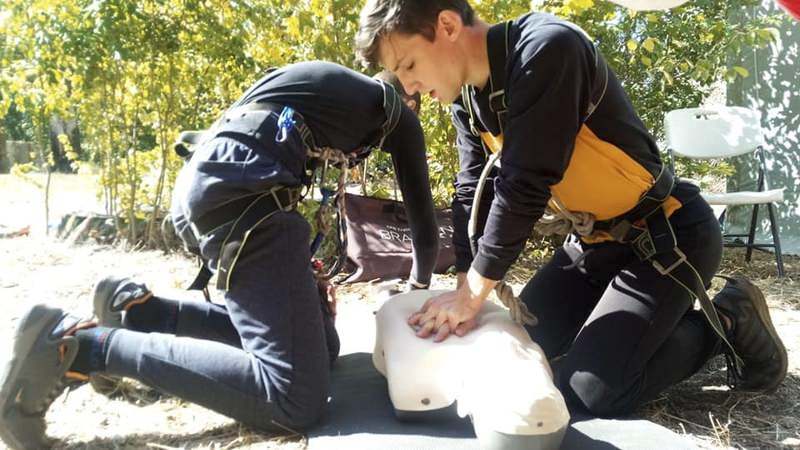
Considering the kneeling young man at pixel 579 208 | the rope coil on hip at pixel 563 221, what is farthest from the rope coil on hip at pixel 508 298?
the rope coil on hip at pixel 563 221

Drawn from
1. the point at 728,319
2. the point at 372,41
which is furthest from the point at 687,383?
the point at 372,41

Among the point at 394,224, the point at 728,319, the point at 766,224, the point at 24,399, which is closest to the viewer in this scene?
the point at 24,399

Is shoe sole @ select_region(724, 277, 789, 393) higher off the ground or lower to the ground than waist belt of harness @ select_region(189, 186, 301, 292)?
lower

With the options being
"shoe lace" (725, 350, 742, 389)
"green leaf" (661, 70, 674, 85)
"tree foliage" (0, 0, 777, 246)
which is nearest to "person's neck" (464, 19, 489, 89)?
"shoe lace" (725, 350, 742, 389)

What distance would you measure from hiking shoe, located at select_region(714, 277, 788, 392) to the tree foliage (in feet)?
6.10

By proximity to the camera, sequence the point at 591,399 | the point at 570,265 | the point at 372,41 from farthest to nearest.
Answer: the point at 570,265 → the point at 591,399 → the point at 372,41

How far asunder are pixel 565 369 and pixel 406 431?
0.52m

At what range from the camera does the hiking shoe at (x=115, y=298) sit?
6.00 feet

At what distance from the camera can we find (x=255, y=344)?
5.10 feet

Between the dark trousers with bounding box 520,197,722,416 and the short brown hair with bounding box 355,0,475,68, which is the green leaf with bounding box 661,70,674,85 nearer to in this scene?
the dark trousers with bounding box 520,197,722,416

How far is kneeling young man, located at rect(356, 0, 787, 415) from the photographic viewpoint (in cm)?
146

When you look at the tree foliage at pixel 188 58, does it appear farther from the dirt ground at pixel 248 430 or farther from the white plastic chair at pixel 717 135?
the dirt ground at pixel 248 430

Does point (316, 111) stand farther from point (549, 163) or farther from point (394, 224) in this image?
point (394, 224)

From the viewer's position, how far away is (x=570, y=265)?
2035 millimetres
